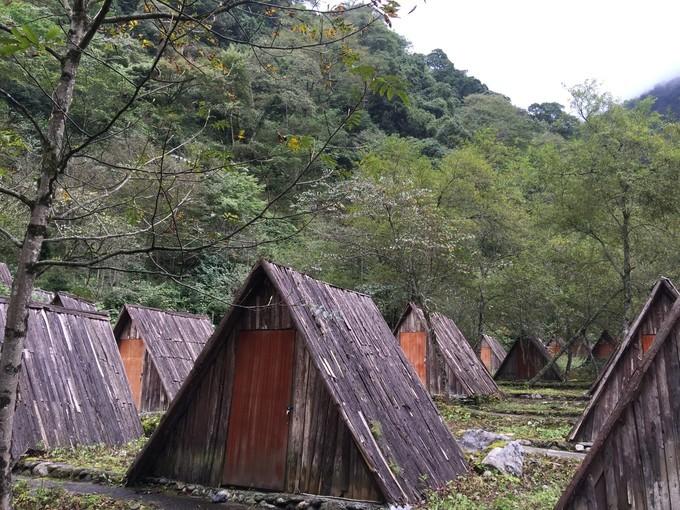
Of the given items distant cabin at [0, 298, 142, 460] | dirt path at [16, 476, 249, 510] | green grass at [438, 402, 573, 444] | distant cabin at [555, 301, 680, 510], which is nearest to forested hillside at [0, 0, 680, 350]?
green grass at [438, 402, 573, 444]

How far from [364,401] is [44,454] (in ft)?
19.6

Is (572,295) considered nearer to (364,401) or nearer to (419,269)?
(419,269)

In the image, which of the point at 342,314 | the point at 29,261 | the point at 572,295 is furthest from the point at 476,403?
the point at 29,261

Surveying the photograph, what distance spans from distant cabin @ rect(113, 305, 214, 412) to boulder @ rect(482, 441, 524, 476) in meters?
10.2

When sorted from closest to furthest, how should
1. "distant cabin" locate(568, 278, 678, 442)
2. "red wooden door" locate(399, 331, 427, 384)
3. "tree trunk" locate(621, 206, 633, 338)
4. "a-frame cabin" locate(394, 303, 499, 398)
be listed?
"distant cabin" locate(568, 278, 678, 442) < "a-frame cabin" locate(394, 303, 499, 398) < "red wooden door" locate(399, 331, 427, 384) < "tree trunk" locate(621, 206, 633, 338)

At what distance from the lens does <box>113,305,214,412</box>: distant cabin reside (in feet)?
54.3

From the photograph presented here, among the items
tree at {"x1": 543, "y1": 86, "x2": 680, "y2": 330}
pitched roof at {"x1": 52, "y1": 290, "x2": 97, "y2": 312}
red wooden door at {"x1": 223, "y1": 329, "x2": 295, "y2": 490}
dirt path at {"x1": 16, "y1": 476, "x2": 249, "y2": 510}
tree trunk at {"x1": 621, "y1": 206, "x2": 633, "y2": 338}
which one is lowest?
dirt path at {"x1": 16, "y1": 476, "x2": 249, "y2": 510}

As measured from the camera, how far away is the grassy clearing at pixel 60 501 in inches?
255

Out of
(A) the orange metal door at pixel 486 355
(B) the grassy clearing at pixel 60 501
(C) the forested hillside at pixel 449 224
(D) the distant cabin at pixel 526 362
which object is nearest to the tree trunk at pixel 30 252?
(B) the grassy clearing at pixel 60 501

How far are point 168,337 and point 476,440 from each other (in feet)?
34.8

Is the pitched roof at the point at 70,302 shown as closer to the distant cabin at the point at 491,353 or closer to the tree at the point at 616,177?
the tree at the point at 616,177

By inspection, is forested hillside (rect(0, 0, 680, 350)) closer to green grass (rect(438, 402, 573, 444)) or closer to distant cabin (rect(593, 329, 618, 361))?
distant cabin (rect(593, 329, 618, 361))

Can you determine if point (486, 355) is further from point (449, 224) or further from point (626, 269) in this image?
point (626, 269)

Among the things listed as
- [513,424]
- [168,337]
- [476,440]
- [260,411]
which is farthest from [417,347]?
[260,411]
